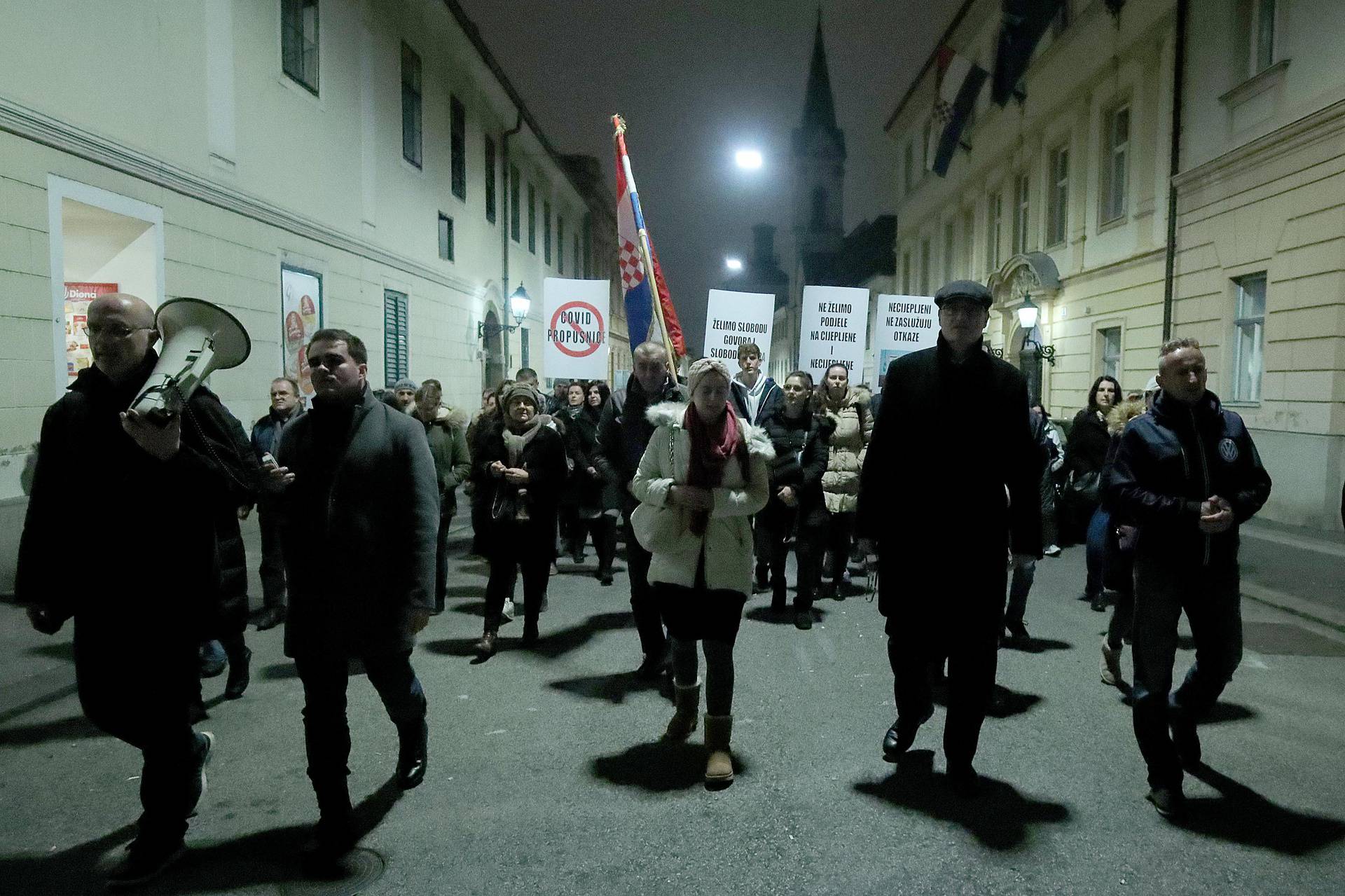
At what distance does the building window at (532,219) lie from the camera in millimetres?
26516

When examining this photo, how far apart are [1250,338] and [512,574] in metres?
12.1

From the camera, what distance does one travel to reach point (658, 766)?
13.4 feet

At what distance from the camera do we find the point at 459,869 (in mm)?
3162

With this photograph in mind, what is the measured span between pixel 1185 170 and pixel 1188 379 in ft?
43.1

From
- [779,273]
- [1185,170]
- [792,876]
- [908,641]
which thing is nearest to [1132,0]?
[1185,170]

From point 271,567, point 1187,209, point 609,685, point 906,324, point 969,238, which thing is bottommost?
point 609,685

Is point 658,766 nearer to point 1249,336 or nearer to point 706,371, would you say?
point 706,371

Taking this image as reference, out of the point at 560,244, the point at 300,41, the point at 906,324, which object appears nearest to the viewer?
the point at 906,324

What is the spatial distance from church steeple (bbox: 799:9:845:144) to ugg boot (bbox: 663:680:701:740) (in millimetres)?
81592

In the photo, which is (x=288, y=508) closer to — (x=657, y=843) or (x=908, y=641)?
(x=657, y=843)

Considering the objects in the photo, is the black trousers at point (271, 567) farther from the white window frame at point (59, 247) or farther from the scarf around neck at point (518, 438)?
the white window frame at point (59, 247)

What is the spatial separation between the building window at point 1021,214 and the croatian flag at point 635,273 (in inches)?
648

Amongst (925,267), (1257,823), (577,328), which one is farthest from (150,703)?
(925,267)

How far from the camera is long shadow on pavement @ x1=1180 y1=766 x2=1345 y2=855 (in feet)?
11.1
